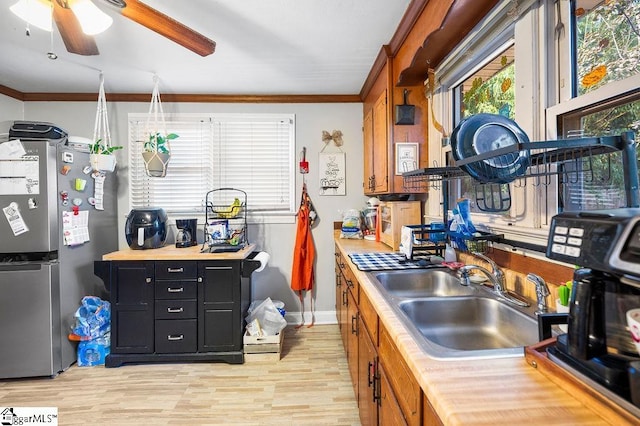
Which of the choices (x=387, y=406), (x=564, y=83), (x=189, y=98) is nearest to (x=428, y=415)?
(x=387, y=406)

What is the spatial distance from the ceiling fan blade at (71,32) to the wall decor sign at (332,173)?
1982mm

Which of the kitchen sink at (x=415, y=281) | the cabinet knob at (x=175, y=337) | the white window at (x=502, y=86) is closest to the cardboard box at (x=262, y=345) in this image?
the cabinet knob at (x=175, y=337)

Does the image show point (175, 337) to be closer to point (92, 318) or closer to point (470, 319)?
point (92, 318)

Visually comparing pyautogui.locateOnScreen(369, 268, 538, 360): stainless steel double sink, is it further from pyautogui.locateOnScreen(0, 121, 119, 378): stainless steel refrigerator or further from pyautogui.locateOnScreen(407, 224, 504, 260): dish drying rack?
pyautogui.locateOnScreen(0, 121, 119, 378): stainless steel refrigerator

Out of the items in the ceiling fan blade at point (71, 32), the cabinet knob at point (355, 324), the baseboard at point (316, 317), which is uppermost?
the ceiling fan blade at point (71, 32)

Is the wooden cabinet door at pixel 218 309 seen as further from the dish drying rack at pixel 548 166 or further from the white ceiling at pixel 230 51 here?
the white ceiling at pixel 230 51

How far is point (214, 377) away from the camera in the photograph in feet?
7.14

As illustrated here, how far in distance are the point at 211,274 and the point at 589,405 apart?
2.27m

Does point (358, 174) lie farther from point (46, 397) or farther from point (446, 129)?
point (46, 397)

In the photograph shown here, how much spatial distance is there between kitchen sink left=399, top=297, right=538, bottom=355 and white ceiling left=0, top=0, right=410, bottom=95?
5.43 ft

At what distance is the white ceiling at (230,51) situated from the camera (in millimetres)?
1731

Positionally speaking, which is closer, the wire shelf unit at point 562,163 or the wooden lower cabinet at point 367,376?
the wire shelf unit at point 562,163

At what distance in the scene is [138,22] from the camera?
1.45 m

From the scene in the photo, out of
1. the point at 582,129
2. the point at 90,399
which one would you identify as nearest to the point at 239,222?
the point at 90,399
